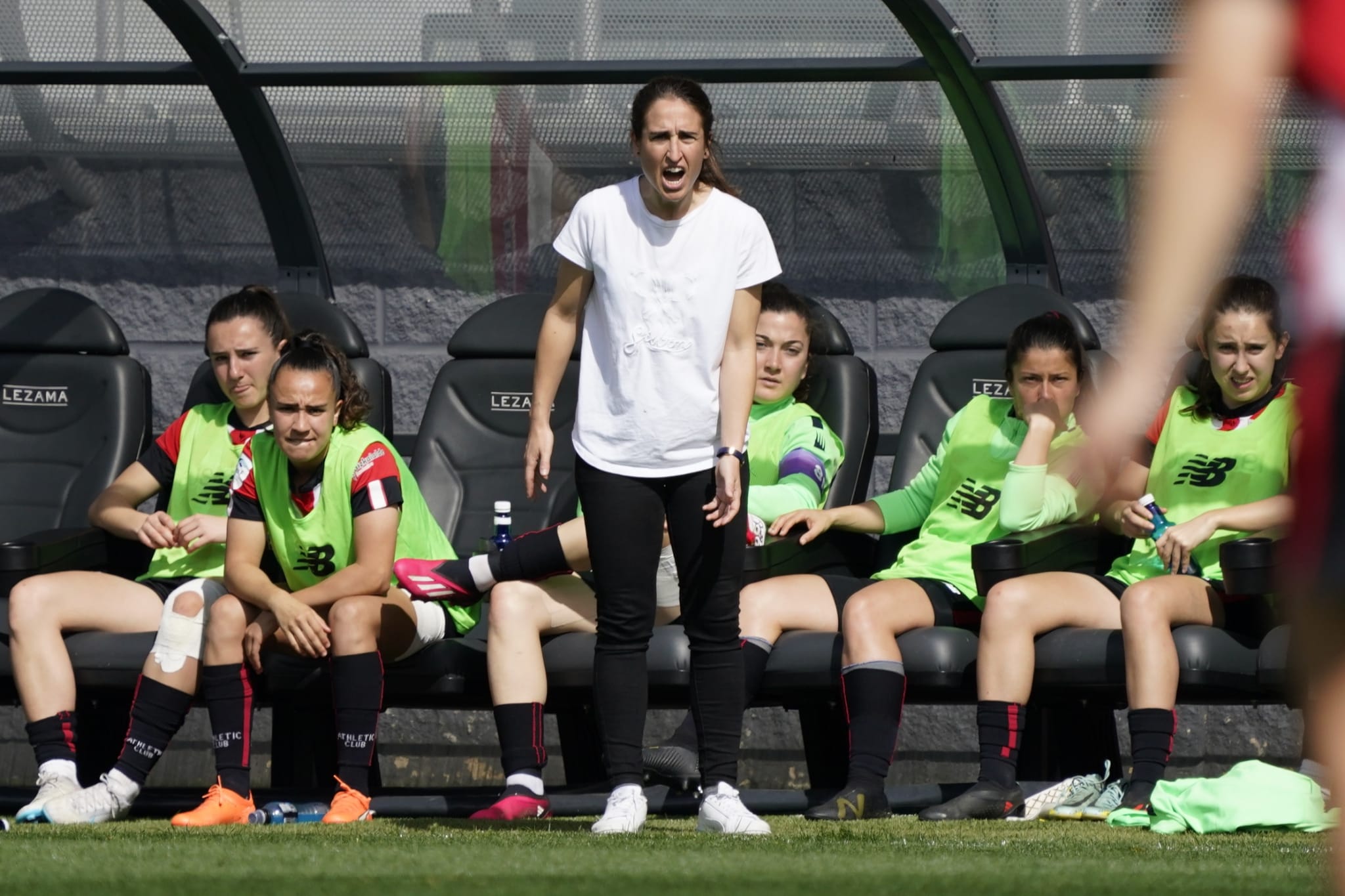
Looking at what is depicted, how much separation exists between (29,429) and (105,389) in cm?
28

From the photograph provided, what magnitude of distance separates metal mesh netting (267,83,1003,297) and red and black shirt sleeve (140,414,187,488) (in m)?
1.08

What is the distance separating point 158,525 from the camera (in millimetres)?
4871

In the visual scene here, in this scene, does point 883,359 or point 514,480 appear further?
point 883,359

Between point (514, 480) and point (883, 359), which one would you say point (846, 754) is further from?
point (883, 359)

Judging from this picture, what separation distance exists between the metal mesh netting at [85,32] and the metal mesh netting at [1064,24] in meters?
2.44

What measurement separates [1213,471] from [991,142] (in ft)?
4.44

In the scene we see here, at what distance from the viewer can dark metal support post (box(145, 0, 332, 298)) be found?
5570mm

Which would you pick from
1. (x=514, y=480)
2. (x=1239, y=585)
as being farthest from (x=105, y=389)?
(x=1239, y=585)

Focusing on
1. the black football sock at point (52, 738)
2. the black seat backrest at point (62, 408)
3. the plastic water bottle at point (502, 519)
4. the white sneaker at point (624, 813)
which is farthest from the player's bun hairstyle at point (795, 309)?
the black football sock at point (52, 738)

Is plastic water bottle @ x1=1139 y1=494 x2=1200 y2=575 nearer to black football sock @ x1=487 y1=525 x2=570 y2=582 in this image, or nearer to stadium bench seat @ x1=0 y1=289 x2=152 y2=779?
black football sock @ x1=487 y1=525 x2=570 y2=582

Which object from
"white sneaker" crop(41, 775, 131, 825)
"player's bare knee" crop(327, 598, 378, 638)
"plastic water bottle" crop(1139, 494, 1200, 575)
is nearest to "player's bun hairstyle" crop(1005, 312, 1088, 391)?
"plastic water bottle" crop(1139, 494, 1200, 575)

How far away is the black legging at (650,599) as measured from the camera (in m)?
3.86

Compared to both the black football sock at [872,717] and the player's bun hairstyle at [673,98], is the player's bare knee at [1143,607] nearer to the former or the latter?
the black football sock at [872,717]

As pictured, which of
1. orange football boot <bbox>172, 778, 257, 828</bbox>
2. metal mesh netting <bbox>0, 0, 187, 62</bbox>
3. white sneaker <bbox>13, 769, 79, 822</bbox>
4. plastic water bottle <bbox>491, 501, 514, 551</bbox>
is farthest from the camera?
metal mesh netting <bbox>0, 0, 187, 62</bbox>
